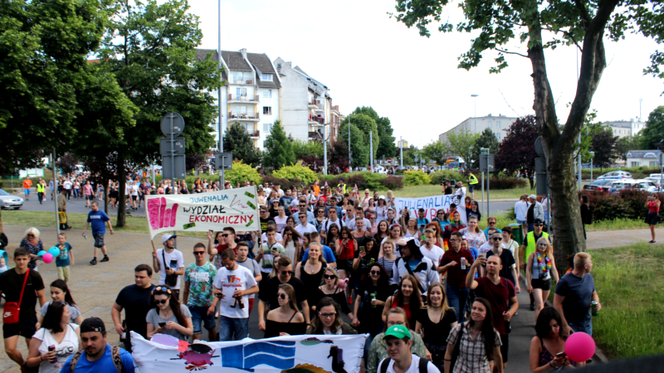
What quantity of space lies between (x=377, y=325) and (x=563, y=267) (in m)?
6.16

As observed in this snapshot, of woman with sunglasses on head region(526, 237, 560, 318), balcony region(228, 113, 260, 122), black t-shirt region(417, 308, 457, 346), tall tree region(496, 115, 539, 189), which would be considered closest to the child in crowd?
black t-shirt region(417, 308, 457, 346)

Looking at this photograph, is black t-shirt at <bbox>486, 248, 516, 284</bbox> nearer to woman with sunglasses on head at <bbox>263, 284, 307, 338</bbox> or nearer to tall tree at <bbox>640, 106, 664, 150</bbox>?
woman with sunglasses on head at <bbox>263, 284, 307, 338</bbox>

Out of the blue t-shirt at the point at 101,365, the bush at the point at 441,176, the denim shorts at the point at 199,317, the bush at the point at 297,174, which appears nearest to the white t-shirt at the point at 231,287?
the denim shorts at the point at 199,317

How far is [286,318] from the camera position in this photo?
596cm

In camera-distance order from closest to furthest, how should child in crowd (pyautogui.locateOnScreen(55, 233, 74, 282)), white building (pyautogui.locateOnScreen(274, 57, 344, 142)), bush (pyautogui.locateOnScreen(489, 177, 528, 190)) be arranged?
child in crowd (pyautogui.locateOnScreen(55, 233, 74, 282)) → bush (pyautogui.locateOnScreen(489, 177, 528, 190)) → white building (pyautogui.locateOnScreen(274, 57, 344, 142))

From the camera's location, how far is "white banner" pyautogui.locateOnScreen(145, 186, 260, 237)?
352 inches

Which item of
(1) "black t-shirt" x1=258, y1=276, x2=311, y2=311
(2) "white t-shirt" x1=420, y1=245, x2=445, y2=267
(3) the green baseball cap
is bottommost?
(1) "black t-shirt" x1=258, y1=276, x2=311, y2=311

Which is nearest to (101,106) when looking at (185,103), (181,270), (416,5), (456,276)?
(185,103)

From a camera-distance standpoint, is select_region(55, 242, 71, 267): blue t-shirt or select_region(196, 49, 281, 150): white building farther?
select_region(196, 49, 281, 150): white building

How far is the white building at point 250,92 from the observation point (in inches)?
2960

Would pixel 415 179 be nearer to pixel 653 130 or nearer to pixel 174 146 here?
pixel 174 146

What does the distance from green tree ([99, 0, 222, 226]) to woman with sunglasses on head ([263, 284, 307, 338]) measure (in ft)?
47.0

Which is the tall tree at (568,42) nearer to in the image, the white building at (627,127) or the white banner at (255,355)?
the white banner at (255,355)

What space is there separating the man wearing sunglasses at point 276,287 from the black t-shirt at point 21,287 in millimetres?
3016
